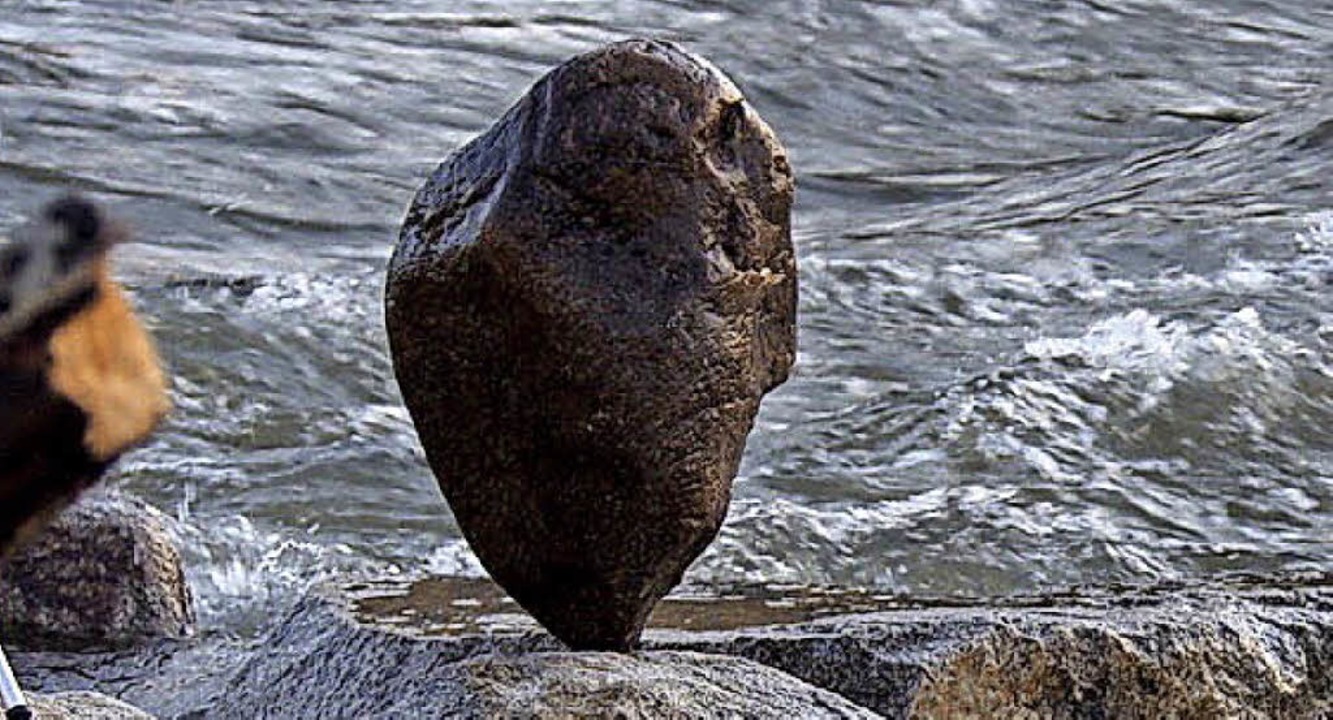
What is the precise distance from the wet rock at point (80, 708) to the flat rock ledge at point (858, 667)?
0.41 m

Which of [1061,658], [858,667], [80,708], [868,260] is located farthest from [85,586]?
[868,260]

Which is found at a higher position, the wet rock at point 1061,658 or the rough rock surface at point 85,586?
the wet rock at point 1061,658

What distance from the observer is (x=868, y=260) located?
11.0 metres

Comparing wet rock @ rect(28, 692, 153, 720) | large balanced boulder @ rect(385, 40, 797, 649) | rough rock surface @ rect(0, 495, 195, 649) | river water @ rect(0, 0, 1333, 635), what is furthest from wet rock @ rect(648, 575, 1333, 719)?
river water @ rect(0, 0, 1333, 635)

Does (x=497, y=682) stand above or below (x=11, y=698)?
below

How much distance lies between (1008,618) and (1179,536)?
3.73m

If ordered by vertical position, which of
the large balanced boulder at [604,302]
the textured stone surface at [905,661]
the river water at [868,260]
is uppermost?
the large balanced boulder at [604,302]

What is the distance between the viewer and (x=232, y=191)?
1151cm

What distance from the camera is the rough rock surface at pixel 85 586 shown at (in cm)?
608

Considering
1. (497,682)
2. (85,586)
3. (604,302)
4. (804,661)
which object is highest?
(604,302)

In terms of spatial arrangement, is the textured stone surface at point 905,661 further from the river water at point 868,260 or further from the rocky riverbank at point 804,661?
the river water at point 868,260

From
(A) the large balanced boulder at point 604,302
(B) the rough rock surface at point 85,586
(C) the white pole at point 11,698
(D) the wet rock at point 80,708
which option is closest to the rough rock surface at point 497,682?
(A) the large balanced boulder at point 604,302

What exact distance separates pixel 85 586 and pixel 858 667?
2.18 m

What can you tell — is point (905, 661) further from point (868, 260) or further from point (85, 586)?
point (868, 260)
